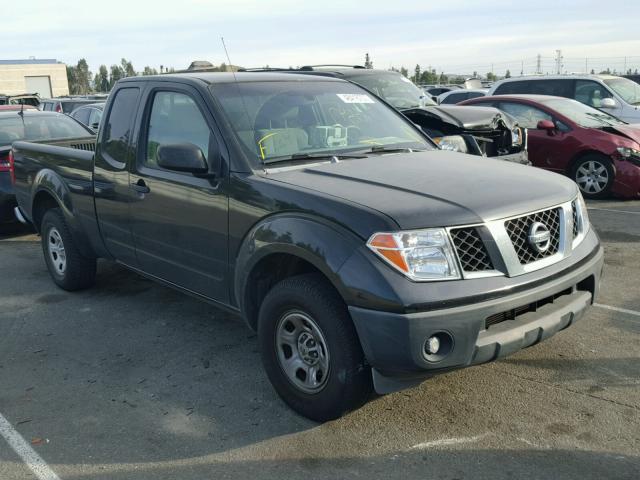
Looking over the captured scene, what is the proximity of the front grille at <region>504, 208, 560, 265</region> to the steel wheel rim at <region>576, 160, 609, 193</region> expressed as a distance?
6819mm

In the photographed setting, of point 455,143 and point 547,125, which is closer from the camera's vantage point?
point 455,143

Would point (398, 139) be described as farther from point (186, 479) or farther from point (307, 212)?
point (186, 479)

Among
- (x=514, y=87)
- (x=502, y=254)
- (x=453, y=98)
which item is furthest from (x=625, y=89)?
(x=502, y=254)

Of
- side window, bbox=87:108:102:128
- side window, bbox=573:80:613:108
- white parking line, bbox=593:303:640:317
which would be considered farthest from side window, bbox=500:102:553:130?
side window, bbox=87:108:102:128

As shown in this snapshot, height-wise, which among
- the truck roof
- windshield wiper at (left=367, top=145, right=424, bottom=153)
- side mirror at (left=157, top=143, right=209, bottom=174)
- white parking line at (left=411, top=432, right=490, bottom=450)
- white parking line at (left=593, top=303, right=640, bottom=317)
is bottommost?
white parking line at (left=593, top=303, right=640, bottom=317)

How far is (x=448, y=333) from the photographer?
303cm

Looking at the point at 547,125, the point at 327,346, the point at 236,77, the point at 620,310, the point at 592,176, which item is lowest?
the point at 620,310

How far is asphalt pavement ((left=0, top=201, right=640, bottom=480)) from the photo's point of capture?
10.5 feet

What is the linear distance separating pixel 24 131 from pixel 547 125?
298 inches

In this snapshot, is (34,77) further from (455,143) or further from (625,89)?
(455,143)

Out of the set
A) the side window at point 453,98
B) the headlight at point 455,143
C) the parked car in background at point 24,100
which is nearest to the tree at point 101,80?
the parked car in background at point 24,100

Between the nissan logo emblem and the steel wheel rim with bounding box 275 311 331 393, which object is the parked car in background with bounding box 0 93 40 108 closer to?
the steel wheel rim with bounding box 275 311 331 393

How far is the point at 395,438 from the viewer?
3.40 meters

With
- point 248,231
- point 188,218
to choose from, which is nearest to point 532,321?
point 248,231
